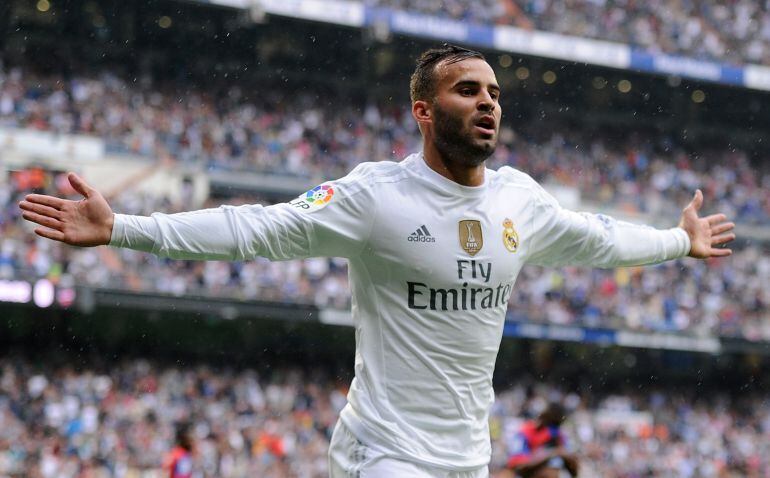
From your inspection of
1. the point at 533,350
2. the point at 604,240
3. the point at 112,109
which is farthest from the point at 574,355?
the point at 604,240

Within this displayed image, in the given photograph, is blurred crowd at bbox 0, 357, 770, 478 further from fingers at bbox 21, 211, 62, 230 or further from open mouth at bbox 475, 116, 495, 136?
open mouth at bbox 475, 116, 495, 136

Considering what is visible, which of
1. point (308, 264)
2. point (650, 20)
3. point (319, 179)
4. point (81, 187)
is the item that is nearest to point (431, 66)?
point (81, 187)

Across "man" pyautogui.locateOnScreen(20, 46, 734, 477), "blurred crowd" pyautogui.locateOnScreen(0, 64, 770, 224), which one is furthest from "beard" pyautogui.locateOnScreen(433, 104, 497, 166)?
"blurred crowd" pyautogui.locateOnScreen(0, 64, 770, 224)

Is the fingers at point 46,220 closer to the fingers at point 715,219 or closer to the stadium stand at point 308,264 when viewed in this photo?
the fingers at point 715,219

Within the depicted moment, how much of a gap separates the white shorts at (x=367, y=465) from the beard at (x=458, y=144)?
1.04m

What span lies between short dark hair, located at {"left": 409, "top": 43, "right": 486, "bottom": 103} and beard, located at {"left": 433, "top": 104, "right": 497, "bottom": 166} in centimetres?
14

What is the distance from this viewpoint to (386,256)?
3.88m

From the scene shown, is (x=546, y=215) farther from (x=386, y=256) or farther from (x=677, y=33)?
(x=677, y=33)

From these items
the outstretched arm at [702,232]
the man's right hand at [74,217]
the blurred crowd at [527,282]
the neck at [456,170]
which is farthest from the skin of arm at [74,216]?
the blurred crowd at [527,282]

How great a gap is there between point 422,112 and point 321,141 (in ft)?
73.5

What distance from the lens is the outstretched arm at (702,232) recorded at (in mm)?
4734

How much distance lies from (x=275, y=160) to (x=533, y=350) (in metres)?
7.45

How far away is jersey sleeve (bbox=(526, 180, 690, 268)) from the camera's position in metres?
4.22

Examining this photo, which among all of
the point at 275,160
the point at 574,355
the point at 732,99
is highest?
the point at 732,99
